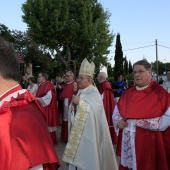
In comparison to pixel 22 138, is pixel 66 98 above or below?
below

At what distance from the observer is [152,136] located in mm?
3760

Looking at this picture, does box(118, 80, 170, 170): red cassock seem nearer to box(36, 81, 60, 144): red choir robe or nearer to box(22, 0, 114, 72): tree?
box(36, 81, 60, 144): red choir robe

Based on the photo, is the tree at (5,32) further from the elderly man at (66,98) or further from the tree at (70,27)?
the elderly man at (66,98)

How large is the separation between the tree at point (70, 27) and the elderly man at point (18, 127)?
24.9m

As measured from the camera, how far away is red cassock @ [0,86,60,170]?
1.57m

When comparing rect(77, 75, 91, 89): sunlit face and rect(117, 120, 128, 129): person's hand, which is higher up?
rect(77, 75, 91, 89): sunlit face

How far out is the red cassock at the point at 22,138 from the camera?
1.57 meters

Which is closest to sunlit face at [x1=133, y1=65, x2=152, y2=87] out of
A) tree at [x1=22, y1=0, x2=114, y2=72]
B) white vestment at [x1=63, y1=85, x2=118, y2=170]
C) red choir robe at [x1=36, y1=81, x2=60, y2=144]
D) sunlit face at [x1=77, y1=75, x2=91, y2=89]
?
white vestment at [x1=63, y1=85, x2=118, y2=170]

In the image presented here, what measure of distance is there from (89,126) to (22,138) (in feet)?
9.80

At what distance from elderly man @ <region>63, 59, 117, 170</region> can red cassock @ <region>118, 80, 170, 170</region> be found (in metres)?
0.81

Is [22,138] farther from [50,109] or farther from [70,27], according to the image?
[70,27]

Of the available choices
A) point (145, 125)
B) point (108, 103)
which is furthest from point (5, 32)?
point (145, 125)

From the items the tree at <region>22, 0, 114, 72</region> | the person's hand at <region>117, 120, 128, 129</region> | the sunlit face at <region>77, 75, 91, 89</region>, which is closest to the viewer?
the person's hand at <region>117, 120, 128, 129</region>

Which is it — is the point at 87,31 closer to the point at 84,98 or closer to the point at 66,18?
the point at 66,18
